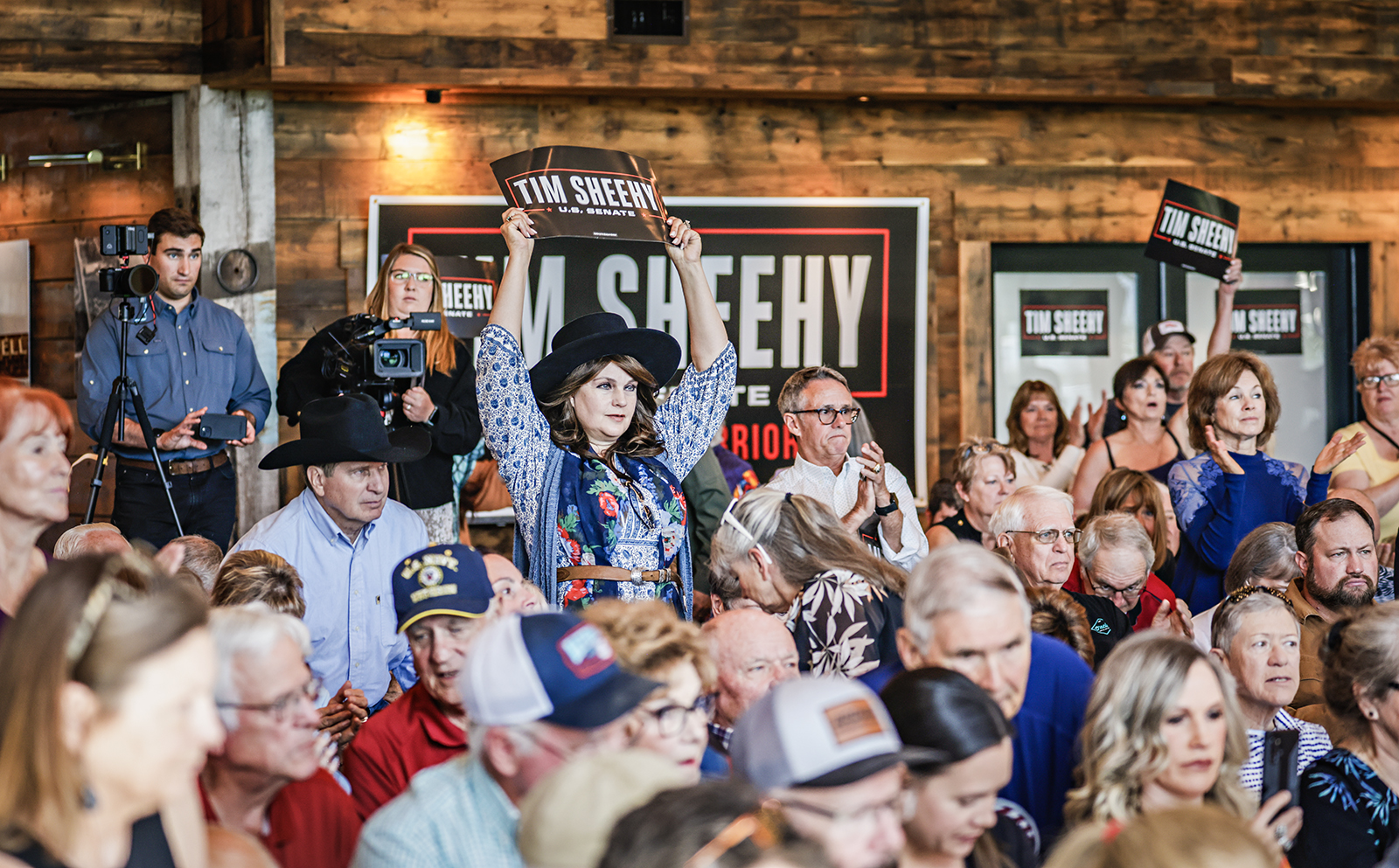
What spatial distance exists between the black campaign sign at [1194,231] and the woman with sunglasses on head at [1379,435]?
126 cm

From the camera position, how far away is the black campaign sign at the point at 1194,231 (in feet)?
19.2

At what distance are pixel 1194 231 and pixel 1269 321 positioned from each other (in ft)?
4.43

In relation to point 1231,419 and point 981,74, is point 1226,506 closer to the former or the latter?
point 1231,419

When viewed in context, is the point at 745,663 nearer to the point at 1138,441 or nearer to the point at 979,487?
the point at 979,487

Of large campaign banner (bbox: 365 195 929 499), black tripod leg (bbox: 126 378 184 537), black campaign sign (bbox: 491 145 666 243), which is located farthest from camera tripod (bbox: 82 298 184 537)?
large campaign banner (bbox: 365 195 929 499)

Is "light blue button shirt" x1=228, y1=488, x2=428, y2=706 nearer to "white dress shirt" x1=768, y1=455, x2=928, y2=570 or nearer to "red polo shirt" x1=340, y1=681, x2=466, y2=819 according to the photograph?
"red polo shirt" x1=340, y1=681, x2=466, y2=819

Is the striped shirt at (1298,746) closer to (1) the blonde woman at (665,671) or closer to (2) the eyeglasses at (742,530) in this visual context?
(2) the eyeglasses at (742,530)

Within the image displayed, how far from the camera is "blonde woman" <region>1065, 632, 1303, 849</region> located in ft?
7.11

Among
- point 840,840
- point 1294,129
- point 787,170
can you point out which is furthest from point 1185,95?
point 840,840

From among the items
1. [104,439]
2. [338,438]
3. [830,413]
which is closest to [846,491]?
[830,413]

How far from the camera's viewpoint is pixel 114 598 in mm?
1503

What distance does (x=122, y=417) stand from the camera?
452 centimetres

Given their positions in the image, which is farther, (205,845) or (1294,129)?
(1294,129)

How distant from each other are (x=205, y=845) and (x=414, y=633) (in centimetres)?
81
